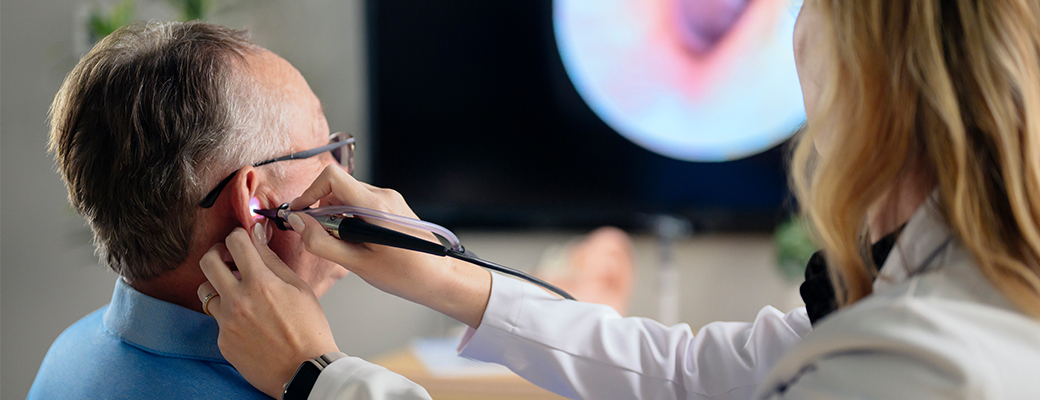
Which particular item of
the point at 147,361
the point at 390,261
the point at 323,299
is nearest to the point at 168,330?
the point at 147,361

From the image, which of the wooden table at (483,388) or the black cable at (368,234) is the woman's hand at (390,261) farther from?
the wooden table at (483,388)

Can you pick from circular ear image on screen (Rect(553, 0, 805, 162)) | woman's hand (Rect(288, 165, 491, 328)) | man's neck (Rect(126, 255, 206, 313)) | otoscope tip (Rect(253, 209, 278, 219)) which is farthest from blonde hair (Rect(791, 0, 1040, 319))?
circular ear image on screen (Rect(553, 0, 805, 162))

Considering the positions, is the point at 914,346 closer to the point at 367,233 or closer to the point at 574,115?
the point at 367,233

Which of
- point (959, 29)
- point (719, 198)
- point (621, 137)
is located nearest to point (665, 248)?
point (719, 198)

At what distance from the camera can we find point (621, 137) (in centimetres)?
225

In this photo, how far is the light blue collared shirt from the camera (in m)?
0.77

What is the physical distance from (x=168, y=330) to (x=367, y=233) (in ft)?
0.95

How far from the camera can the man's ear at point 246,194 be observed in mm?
801

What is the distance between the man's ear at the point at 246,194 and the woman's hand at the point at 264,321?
7 centimetres

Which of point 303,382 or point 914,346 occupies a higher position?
point 914,346

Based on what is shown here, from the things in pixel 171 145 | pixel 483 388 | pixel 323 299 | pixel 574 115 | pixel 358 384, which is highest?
pixel 171 145

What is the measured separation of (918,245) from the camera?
55 cm

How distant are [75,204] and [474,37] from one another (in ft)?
5.04

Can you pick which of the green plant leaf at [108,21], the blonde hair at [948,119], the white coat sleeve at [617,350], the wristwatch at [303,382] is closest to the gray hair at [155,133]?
the wristwatch at [303,382]
